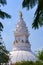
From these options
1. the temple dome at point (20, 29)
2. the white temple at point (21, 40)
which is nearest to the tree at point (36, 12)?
the white temple at point (21, 40)

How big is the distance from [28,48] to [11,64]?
19.0 m

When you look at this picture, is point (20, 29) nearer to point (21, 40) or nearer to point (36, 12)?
point (21, 40)

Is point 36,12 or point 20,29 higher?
point 36,12

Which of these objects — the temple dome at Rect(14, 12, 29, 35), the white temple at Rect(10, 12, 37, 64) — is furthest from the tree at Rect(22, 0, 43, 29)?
the temple dome at Rect(14, 12, 29, 35)

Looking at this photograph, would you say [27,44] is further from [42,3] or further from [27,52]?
[42,3]

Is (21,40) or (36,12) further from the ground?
(36,12)

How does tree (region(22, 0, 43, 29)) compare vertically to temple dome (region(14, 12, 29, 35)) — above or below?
above

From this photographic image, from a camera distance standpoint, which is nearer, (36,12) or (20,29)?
(36,12)

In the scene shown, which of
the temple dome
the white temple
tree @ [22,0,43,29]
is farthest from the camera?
the temple dome

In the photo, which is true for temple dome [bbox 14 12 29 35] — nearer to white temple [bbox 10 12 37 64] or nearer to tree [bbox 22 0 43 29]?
white temple [bbox 10 12 37 64]

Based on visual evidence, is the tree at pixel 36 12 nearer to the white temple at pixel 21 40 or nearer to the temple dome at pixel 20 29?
the white temple at pixel 21 40

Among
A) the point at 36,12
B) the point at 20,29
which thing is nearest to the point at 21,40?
the point at 20,29

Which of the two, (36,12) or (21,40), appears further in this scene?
(21,40)

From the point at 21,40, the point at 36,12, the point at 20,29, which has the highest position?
the point at 36,12
